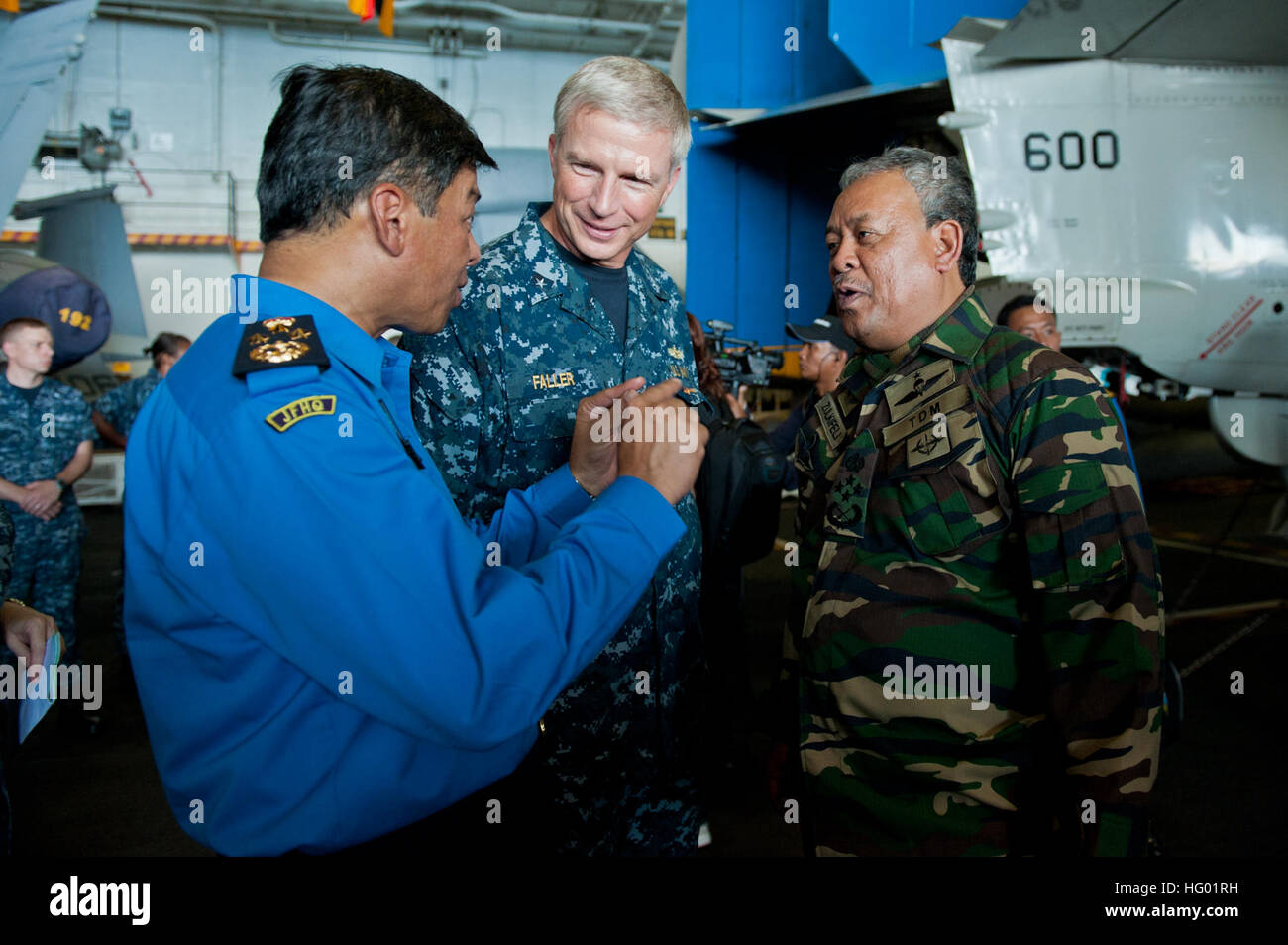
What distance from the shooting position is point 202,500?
851 millimetres

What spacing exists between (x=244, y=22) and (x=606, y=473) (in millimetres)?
17237

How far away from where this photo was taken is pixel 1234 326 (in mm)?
4555

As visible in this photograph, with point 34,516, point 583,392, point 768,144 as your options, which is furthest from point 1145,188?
point 34,516

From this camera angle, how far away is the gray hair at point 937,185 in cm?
158

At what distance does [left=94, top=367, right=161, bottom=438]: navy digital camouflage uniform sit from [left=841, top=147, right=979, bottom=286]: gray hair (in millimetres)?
5555

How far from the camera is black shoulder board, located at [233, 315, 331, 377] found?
874 millimetres

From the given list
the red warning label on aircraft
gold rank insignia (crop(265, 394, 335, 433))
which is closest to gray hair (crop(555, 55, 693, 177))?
gold rank insignia (crop(265, 394, 335, 433))

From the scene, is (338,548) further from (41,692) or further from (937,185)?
(937,185)

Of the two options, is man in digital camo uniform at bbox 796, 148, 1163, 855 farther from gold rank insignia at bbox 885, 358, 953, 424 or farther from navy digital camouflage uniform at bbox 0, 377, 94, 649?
navy digital camouflage uniform at bbox 0, 377, 94, 649

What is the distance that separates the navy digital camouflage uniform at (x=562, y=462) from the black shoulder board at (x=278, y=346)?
64cm
